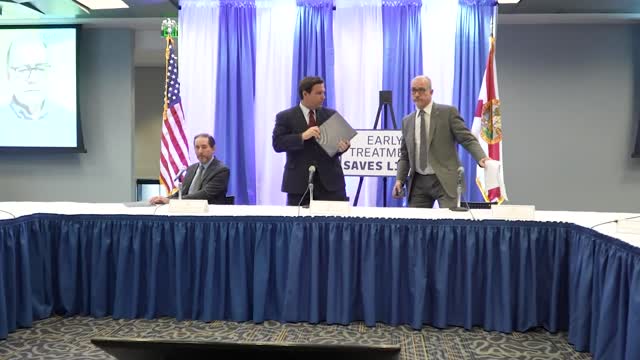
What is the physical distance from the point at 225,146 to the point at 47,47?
2.18m

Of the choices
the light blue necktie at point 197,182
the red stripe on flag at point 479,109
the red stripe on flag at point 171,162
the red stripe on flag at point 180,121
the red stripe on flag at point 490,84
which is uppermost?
the red stripe on flag at point 490,84

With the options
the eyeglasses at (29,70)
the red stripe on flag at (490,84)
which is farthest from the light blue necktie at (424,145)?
the eyeglasses at (29,70)

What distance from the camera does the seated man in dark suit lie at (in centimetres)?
333

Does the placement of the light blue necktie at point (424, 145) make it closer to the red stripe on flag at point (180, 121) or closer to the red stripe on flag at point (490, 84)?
the red stripe on flag at point (490, 84)

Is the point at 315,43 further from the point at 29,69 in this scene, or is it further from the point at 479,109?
the point at 29,69

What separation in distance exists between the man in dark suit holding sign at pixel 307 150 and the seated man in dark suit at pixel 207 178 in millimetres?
462

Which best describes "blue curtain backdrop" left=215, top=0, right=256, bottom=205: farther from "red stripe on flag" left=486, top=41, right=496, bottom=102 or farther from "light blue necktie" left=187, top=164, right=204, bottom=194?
"red stripe on flag" left=486, top=41, right=496, bottom=102

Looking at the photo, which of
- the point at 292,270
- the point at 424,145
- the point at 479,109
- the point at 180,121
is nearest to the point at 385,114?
the point at 479,109

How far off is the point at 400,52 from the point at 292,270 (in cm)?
291

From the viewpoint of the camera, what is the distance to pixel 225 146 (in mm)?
4855

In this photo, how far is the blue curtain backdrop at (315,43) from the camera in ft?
15.4

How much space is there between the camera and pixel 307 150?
3189 mm

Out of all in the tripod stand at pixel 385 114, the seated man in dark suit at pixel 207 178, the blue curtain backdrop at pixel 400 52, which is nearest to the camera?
the seated man in dark suit at pixel 207 178

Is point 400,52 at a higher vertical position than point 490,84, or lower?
higher
